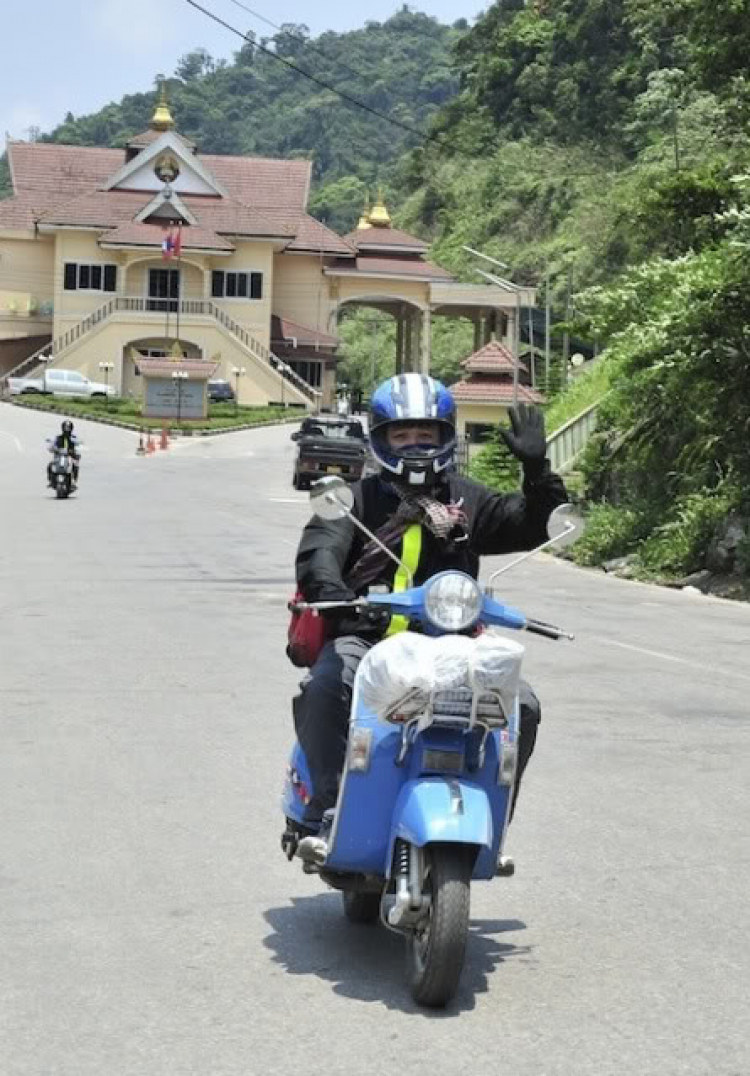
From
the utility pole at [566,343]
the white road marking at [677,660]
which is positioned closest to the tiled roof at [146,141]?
the utility pole at [566,343]

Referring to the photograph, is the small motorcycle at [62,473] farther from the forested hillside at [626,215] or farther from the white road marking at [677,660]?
the white road marking at [677,660]

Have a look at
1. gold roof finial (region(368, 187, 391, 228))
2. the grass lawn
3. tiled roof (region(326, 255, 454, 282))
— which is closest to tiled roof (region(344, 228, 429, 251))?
gold roof finial (region(368, 187, 391, 228))

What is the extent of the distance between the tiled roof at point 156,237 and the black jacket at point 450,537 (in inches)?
3283

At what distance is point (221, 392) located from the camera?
289 ft

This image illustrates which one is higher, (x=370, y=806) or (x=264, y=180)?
(x=264, y=180)

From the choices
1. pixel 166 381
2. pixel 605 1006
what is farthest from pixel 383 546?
pixel 166 381

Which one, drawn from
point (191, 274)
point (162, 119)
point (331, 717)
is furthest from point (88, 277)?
point (331, 717)

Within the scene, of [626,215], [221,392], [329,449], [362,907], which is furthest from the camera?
[221,392]

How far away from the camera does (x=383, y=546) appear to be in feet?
20.9

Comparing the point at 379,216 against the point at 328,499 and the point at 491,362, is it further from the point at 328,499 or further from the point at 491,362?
the point at 328,499

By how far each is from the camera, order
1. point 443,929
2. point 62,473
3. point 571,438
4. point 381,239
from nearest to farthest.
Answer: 1. point 443,929
2. point 571,438
3. point 62,473
4. point 381,239

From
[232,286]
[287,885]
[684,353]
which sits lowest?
[287,885]

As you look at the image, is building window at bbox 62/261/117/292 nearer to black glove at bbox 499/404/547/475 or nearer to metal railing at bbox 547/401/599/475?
metal railing at bbox 547/401/599/475

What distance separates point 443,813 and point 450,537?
1.09m
